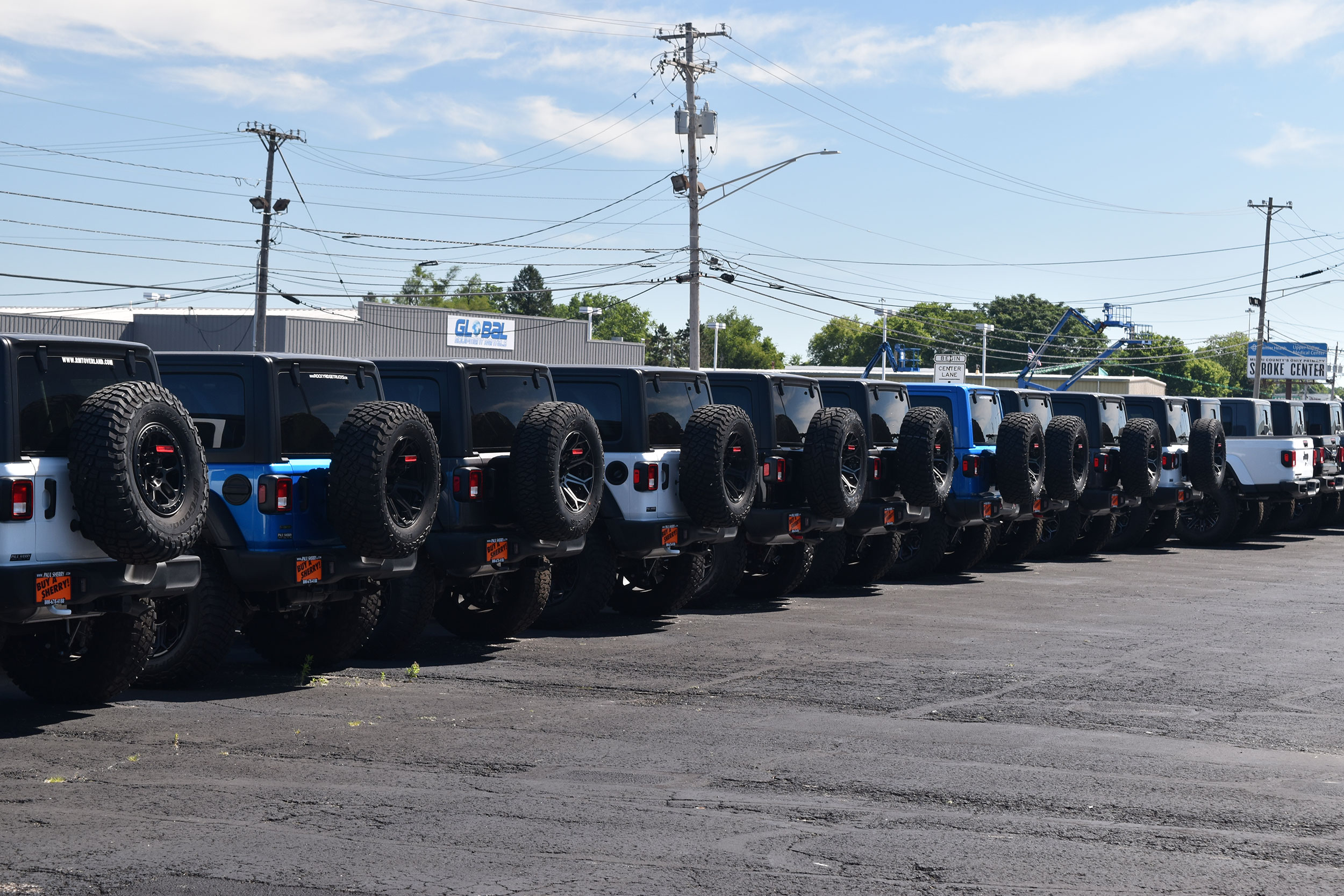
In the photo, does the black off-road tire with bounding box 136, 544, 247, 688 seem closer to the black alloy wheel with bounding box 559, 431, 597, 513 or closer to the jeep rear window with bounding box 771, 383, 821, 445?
the black alloy wheel with bounding box 559, 431, 597, 513

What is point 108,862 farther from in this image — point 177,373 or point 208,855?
point 177,373

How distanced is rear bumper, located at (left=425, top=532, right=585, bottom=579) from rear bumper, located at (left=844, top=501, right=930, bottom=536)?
5.26 m

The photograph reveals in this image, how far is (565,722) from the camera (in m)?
8.34

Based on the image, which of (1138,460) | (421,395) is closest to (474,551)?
(421,395)

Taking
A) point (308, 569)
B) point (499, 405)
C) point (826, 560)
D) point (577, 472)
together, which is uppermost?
point (499, 405)

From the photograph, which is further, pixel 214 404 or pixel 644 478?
pixel 644 478

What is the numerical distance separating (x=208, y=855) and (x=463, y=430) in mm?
5539

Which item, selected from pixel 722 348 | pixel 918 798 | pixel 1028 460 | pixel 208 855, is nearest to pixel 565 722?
pixel 918 798

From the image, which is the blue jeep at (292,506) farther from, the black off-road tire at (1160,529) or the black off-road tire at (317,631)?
the black off-road tire at (1160,529)

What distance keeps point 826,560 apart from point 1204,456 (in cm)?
965

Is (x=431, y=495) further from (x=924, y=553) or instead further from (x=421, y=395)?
(x=924, y=553)

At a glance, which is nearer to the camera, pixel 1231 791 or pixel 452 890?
pixel 452 890

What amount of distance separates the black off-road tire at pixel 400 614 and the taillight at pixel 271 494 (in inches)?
57.4

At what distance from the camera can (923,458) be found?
1579 centimetres
